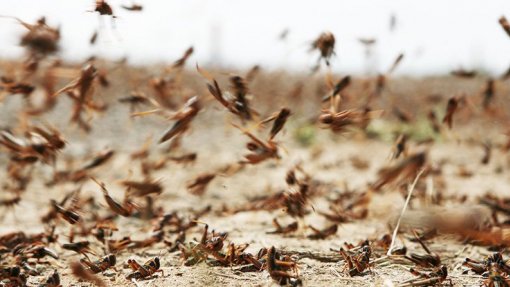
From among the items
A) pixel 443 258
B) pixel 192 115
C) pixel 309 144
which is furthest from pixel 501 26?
pixel 309 144

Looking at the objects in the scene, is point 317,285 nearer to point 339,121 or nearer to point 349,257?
point 349,257

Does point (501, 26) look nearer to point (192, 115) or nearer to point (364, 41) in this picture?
point (364, 41)

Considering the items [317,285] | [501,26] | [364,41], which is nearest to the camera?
[317,285]

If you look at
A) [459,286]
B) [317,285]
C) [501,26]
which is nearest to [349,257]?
[317,285]

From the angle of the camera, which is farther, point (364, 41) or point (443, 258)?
point (364, 41)

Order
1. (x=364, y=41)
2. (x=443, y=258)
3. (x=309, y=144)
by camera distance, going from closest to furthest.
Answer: (x=443, y=258)
(x=364, y=41)
(x=309, y=144)

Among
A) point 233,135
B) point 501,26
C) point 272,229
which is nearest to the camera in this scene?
point 501,26

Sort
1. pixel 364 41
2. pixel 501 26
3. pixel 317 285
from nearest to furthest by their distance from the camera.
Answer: pixel 317 285
pixel 501 26
pixel 364 41

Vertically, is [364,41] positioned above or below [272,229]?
above

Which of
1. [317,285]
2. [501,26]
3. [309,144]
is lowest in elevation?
[309,144]
